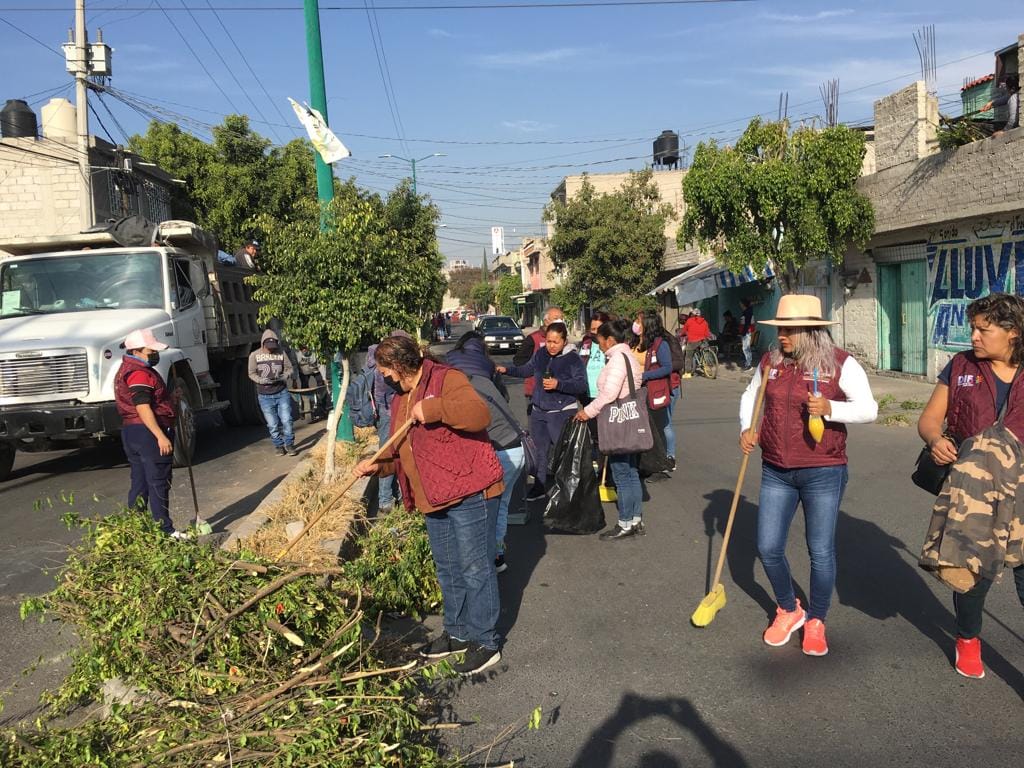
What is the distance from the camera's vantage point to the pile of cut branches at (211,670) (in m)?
2.87

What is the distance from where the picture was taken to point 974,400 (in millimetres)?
3670

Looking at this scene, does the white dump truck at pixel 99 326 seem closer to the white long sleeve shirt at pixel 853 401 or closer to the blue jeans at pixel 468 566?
the blue jeans at pixel 468 566

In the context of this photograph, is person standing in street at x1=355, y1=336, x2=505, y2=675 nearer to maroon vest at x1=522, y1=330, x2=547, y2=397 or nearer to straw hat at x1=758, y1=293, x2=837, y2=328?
straw hat at x1=758, y1=293, x2=837, y2=328

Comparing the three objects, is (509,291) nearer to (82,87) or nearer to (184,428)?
(82,87)

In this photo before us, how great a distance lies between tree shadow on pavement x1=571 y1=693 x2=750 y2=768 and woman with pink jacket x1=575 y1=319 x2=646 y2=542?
2643 millimetres

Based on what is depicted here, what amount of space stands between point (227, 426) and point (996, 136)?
13.1 m

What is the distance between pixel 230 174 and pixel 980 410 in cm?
2404

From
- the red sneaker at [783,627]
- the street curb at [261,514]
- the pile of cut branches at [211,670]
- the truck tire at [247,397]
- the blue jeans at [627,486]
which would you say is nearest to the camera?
the pile of cut branches at [211,670]

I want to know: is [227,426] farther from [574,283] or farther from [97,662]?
[574,283]

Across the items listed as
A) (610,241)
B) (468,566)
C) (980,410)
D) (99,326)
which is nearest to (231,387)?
(99,326)

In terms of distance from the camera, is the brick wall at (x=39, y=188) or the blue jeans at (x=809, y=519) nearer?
→ the blue jeans at (x=809, y=519)

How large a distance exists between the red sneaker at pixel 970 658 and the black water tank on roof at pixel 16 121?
82.3ft

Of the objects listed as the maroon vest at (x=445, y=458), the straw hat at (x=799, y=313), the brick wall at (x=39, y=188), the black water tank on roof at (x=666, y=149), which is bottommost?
the maroon vest at (x=445, y=458)

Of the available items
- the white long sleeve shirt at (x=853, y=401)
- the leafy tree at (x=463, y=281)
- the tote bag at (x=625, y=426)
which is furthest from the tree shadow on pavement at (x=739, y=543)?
the leafy tree at (x=463, y=281)
